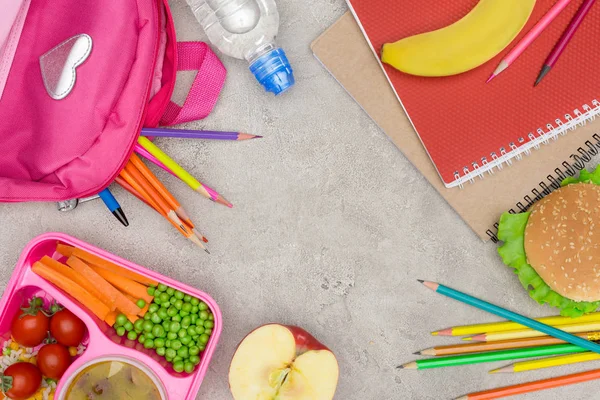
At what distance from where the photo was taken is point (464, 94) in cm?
77

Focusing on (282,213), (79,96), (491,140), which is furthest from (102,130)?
(491,140)

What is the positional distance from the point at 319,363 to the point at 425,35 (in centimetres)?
49

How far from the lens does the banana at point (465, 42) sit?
2.38ft

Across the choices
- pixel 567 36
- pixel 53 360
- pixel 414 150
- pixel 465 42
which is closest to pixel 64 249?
pixel 53 360

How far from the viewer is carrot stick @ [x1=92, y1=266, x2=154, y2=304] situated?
29.3 inches

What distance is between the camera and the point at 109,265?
0.75m

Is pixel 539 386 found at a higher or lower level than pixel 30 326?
lower

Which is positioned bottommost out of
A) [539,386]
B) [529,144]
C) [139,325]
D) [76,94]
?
[539,386]

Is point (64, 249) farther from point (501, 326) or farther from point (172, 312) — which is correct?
point (501, 326)

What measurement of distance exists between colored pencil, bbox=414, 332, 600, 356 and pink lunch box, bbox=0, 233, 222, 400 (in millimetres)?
333

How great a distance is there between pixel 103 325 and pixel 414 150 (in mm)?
520

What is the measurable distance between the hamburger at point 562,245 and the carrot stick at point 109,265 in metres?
0.52

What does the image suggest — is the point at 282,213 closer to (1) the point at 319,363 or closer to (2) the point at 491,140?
(1) the point at 319,363

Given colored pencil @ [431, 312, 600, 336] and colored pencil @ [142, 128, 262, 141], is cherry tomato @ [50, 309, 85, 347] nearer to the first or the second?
colored pencil @ [142, 128, 262, 141]
